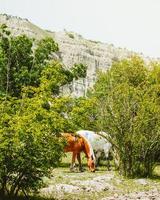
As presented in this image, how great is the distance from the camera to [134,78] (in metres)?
46.5

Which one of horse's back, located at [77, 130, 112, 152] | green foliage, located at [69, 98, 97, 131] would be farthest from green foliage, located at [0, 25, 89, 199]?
horse's back, located at [77, 130, 112, 152]

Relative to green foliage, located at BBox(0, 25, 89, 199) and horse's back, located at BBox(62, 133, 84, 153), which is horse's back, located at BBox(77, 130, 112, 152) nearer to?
horse's back, located at BBox(62, 133, 84, 153)

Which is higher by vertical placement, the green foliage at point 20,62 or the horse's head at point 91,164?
the green foliage at point 20,62

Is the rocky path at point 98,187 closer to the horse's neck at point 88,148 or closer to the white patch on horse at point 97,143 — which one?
the horse's neck at point 88,148

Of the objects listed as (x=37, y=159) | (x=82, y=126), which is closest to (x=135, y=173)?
(x=82, y=126)

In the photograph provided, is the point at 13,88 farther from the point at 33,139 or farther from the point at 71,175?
the point at 33,139

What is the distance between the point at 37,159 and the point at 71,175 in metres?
8.21

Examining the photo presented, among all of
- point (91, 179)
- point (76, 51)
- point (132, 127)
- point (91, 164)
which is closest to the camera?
point (91, 179)

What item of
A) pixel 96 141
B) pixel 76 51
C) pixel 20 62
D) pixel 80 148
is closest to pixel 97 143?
pixel 96 141

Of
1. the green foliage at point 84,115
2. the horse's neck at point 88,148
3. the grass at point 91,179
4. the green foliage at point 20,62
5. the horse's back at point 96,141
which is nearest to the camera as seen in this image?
the grass at point 91,179

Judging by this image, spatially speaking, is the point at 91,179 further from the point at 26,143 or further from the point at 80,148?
the point at 26,143

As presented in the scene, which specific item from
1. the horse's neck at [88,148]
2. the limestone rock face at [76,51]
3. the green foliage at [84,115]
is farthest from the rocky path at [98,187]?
the limestone rock face at [76,51]

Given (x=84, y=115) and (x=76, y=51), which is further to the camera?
(x=76, y=51)

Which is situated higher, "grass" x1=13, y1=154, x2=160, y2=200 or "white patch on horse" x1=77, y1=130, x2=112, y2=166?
"white patch on horse" x1=77, y1=130, x2=112, y2=166
